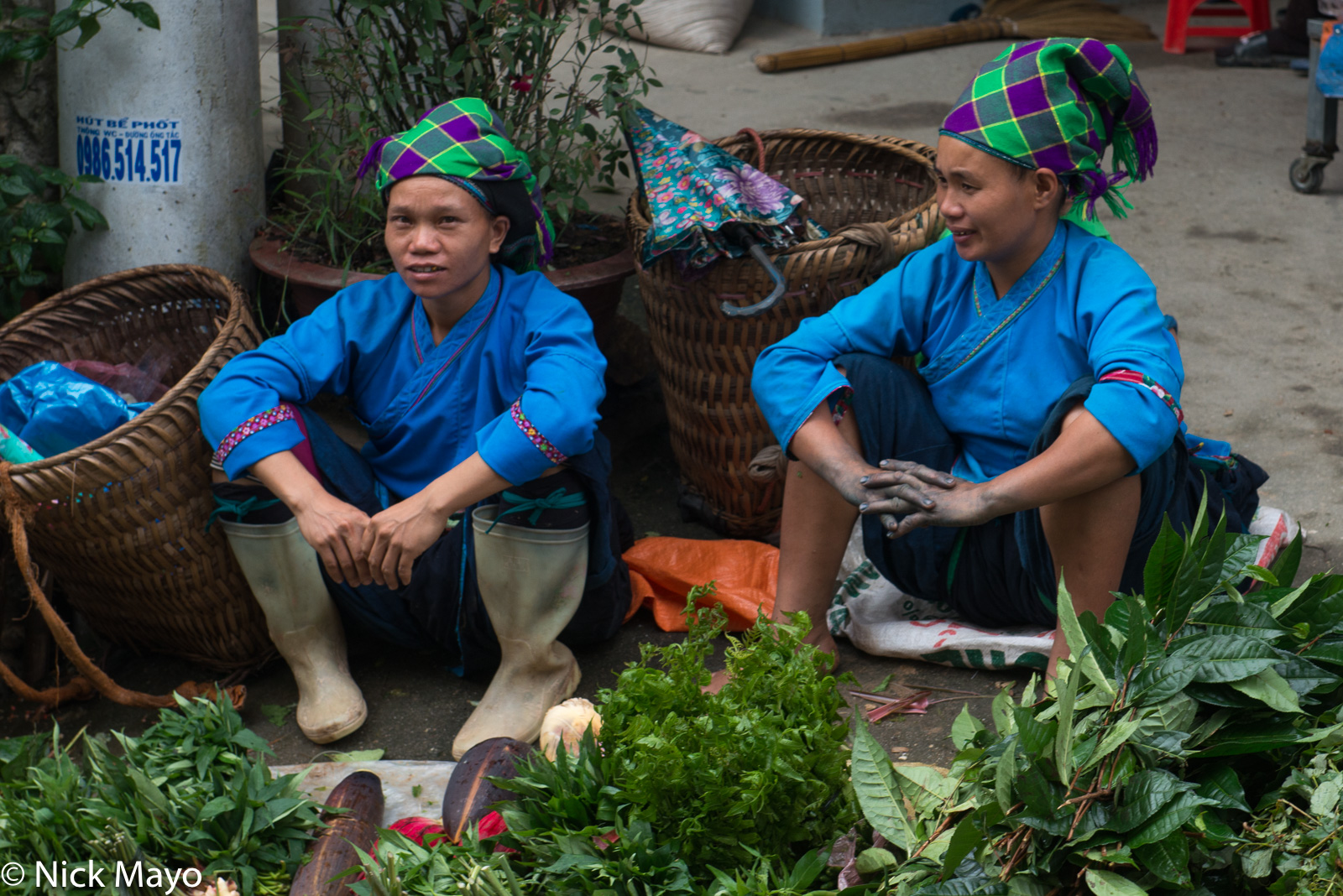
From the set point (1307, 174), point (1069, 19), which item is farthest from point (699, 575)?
point (1069, 19)

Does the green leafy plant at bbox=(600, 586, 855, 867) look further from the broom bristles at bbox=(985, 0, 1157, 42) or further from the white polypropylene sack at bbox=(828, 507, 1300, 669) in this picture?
the broom bristles at bbox=(985, 0, 1157, 42)

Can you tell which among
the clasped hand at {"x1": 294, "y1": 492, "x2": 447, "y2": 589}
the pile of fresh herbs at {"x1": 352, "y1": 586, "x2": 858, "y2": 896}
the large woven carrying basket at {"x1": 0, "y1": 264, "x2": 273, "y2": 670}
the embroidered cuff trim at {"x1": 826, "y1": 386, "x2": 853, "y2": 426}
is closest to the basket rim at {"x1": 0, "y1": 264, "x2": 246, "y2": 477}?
the large woven carrying basket at {"x1": 0, "y1": 264, "x2": 273, "y2": 670}

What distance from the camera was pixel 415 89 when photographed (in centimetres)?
349

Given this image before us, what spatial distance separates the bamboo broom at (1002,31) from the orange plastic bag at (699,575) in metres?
4.13

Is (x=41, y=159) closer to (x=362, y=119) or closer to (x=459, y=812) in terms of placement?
(x=362, y=119)

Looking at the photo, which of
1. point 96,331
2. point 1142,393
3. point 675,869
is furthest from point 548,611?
point 96,331

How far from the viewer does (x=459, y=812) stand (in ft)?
6.38

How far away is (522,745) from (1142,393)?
3.97 ft

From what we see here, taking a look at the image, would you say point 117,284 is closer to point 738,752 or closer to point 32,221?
point 32,221

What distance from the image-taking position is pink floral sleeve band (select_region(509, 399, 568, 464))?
2.33m

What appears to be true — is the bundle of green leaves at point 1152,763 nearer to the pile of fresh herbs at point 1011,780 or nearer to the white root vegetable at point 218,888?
the pile of fresh herbs at point 1011,780

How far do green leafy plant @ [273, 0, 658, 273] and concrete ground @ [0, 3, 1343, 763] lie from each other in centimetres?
82

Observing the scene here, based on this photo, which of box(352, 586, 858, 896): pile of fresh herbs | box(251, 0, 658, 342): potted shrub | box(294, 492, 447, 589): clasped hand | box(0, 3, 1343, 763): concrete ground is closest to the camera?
box(352, 586, 858, 896): pile of fresh herbs

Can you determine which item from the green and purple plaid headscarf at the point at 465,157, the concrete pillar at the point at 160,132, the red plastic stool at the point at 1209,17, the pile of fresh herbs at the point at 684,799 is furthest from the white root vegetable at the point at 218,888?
the red plastic stool at the point at 1209,17
